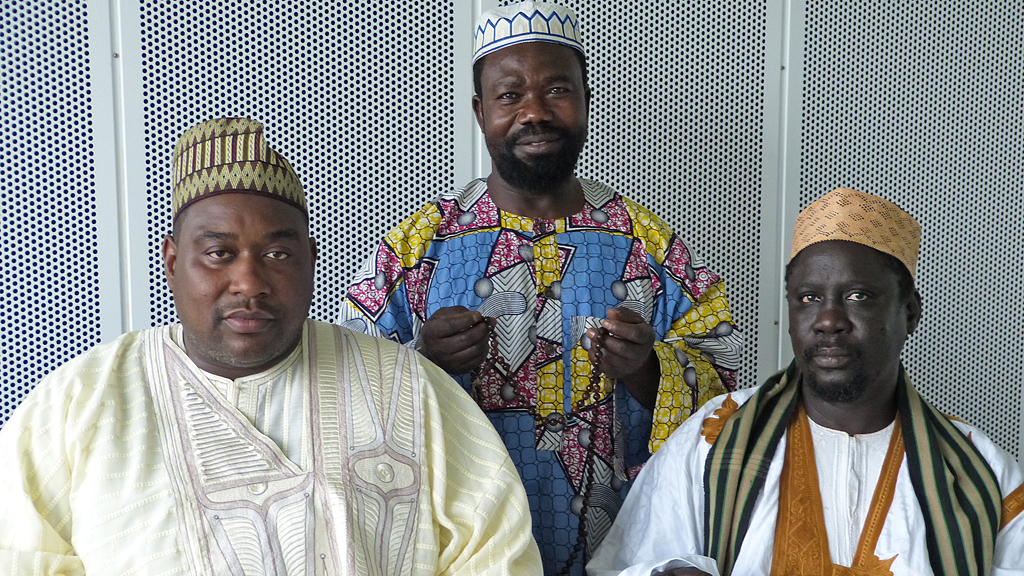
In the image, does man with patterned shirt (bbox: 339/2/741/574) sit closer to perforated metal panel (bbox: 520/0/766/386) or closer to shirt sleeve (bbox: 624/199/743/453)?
shirt sleeve (bbox: 624/199/743/453)

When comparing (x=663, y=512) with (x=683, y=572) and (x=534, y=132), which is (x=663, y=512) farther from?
(x=534, y=132)

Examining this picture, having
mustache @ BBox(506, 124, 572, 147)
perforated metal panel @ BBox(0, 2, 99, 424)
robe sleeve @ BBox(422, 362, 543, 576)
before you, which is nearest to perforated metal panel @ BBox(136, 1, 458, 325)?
perforated metal panel @ BBox(0, 2, 99, 424)

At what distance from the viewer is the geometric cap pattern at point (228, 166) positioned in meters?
1.72

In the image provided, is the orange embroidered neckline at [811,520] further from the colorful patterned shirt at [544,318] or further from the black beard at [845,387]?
the colorful patterned shirt at [544,318]

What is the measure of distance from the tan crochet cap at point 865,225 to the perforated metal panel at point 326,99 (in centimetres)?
151

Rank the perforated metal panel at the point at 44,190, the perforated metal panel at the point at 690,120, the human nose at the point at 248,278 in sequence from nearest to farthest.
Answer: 1. the human nose at the point at 248,278
2. the perforated metal panel at the point at 44,190
3. the perforated metal panel at the point at 690,120

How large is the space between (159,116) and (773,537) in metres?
2.45

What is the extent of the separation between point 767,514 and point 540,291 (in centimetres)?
83

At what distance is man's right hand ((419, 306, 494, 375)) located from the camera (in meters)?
2.04

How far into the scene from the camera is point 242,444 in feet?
5.61

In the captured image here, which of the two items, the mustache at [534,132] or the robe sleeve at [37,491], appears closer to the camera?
the robe sleeve at [37,491]

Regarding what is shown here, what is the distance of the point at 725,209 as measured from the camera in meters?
3.40

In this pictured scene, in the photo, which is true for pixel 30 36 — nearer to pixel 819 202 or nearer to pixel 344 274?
pixel 344 274

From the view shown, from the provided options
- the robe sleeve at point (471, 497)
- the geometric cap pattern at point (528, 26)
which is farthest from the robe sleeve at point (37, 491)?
the geometric cap pattern at point (528, 26)
